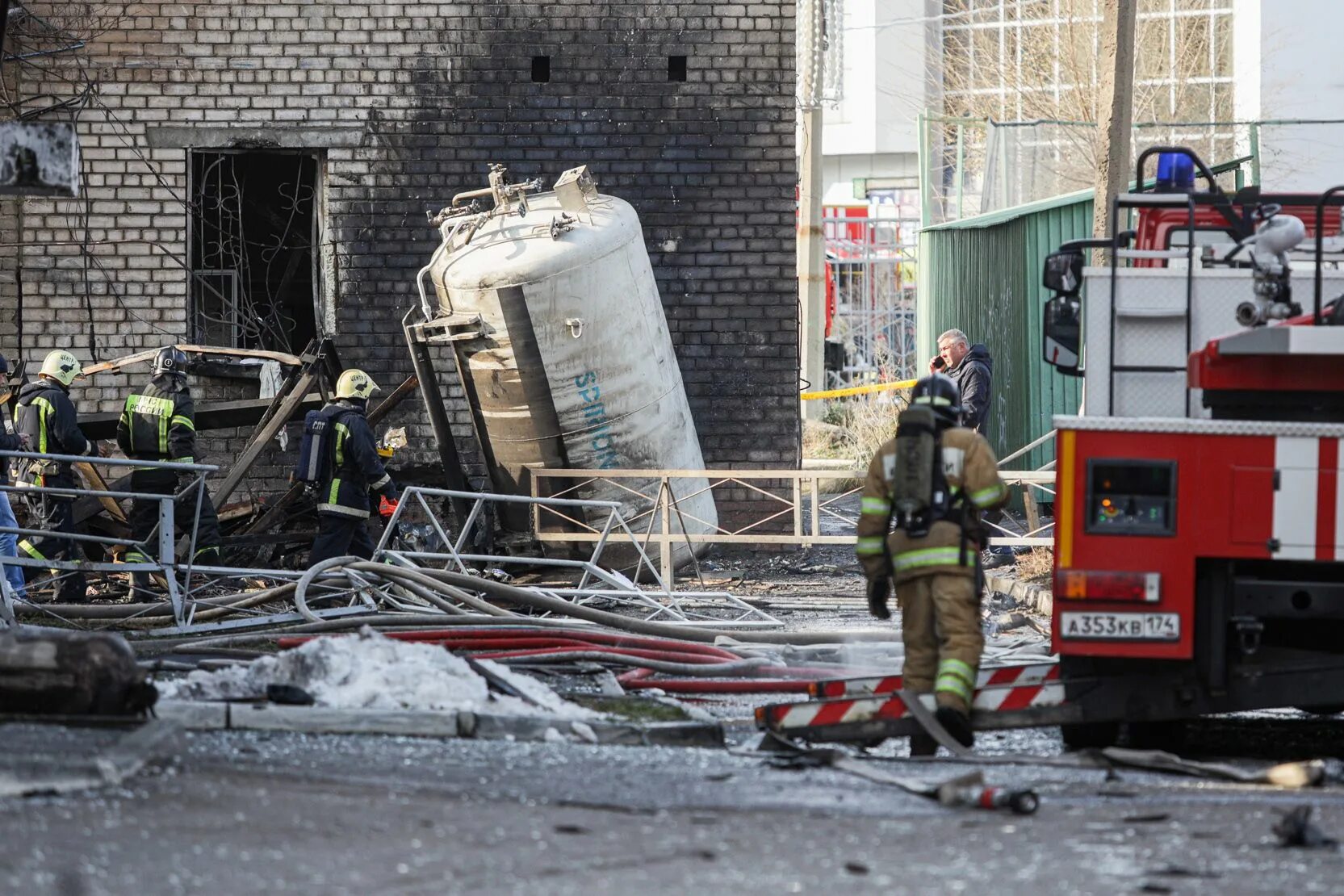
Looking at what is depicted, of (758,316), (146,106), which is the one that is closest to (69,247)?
(146,106)

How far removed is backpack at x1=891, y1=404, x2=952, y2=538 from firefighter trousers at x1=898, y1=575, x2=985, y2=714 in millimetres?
228

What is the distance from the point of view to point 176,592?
30.8 feet

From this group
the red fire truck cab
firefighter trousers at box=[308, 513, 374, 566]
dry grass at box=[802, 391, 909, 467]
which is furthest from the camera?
dry grass at box=[802, 391, 909, 467]

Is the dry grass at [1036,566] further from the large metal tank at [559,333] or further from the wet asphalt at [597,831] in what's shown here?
the wet asphalt at [597,831]

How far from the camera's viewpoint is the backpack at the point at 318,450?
1132 cm

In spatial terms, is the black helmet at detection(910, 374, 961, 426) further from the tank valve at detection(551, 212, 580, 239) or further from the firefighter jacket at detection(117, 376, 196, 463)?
the firefighter jacket at detection(117, 376, 196, 463)

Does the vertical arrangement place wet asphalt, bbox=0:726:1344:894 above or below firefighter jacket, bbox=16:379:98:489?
below

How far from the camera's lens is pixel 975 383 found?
1291 centimetres

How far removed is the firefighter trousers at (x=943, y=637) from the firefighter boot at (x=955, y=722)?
2 centimetres

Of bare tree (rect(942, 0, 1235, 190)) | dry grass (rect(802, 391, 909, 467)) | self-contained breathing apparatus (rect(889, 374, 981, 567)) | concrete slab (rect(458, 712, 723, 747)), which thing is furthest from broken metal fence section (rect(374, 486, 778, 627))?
bare tree (rect(942, 0, 1235, 190))

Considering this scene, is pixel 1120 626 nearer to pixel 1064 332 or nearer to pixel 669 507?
pixel 1064 332

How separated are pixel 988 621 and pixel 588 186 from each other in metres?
4.49

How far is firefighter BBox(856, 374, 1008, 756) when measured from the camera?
22.0 ft

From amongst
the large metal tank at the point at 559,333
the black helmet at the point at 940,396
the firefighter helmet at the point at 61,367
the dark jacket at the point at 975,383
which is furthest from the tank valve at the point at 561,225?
the black helmet at the point at 940,396
